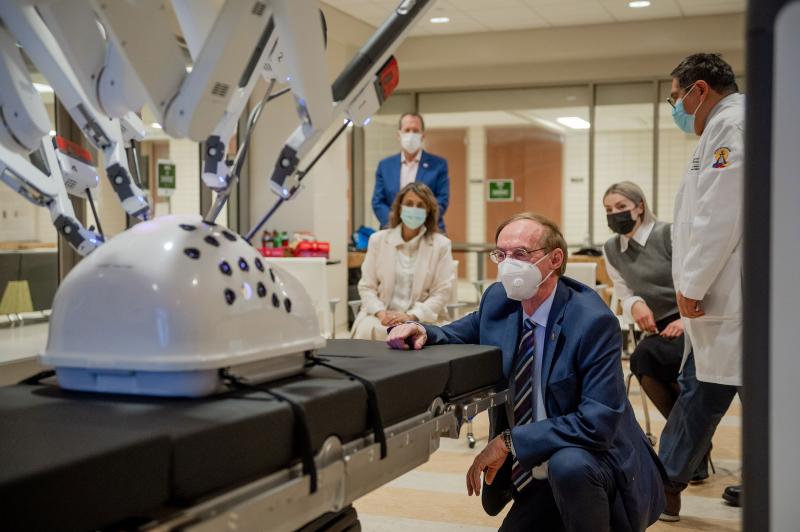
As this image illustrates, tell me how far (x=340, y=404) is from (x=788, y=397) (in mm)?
1023

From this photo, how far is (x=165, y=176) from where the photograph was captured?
7.88 metres

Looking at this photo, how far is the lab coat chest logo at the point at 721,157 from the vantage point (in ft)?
9.75

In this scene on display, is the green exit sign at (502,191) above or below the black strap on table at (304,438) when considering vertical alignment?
above

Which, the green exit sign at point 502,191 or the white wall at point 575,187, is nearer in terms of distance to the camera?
the white wall at point 575,187

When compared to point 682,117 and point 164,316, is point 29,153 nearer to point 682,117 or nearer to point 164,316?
point 164,316

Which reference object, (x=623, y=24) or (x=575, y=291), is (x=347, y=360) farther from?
(x=623, y=24)

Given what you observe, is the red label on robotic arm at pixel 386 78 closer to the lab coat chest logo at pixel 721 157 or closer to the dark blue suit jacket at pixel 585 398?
the dark blue suit jacket at pixel 585 398

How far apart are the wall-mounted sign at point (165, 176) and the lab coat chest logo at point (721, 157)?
5720mm

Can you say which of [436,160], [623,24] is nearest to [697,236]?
[436,160]

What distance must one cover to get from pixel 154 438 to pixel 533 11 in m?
8.66

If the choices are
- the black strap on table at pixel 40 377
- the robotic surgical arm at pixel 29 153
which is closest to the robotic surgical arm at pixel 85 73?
the robotic surgical arm at pixel 29 153

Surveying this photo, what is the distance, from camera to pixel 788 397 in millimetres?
476

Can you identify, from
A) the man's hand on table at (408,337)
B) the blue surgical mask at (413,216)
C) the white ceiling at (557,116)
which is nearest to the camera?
the man's hand on table at (408,337)

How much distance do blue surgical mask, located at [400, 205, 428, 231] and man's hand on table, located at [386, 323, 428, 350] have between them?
8.58 ft
